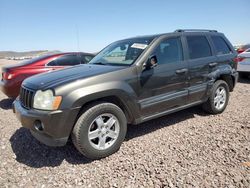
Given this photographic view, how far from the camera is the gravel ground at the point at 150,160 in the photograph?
271cm

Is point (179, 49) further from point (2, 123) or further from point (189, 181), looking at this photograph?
point (2, 123)

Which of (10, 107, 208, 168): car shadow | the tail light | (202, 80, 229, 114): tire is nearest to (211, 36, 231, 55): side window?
(202, 80, 229, 114): tire

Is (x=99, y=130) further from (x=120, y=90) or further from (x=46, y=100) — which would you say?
(x=46, y=100)

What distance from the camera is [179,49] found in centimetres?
416

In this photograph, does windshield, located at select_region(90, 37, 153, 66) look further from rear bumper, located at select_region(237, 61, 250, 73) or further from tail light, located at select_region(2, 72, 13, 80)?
rear bumper, located at select_region(237, 61, 250, 73)

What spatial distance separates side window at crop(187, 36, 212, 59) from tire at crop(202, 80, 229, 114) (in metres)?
0.75

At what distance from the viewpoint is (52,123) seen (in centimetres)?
285

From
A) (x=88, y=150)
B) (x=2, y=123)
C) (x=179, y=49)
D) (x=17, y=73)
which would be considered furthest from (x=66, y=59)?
(x=88, y=150)

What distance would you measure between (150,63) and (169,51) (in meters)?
0.70

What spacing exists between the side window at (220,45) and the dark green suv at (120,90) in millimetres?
31

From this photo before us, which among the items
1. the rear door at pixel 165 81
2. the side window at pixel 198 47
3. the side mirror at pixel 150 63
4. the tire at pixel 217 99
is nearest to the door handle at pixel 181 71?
→ the rear door at pixel 165 81

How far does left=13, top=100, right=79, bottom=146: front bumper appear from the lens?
9.33ft

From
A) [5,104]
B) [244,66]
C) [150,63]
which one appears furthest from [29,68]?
[244,66]

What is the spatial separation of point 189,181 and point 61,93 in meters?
1.92
